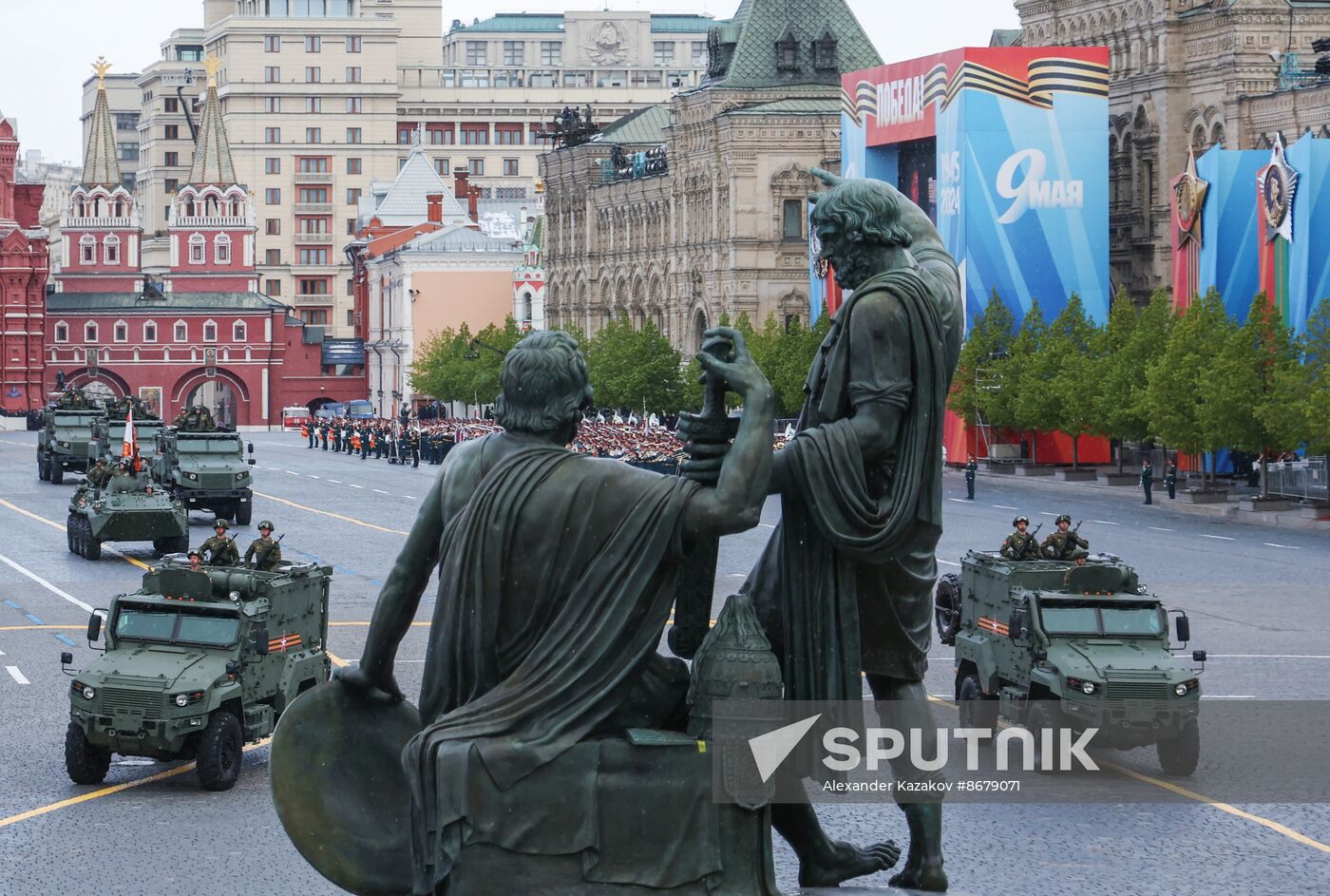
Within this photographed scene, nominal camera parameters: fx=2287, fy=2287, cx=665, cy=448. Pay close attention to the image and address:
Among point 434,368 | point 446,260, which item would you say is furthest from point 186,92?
point 434,368

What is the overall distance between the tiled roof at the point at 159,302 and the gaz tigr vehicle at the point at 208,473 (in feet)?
277

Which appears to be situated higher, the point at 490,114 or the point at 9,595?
the point at 490,114

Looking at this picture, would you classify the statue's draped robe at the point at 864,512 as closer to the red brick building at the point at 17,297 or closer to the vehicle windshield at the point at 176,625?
the vehicle windshield at the point at 176,625

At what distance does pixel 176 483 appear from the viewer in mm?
52594

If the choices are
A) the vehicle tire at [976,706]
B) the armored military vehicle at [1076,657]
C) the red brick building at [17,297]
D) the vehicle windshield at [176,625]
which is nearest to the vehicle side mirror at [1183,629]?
the armored military vehicle at [1076,657]

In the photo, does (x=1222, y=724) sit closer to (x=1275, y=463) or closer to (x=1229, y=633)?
(x=1229, y=633)

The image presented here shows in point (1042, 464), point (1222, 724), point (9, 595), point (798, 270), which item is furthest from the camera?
point (798, 270)

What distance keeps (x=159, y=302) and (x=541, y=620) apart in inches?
5265

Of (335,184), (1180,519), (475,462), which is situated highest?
(335,184)

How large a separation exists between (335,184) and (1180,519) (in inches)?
5222

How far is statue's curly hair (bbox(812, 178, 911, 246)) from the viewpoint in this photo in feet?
29.7

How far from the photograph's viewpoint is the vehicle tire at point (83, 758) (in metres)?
21.1

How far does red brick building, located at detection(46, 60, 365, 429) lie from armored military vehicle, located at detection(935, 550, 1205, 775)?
114235 millimetres

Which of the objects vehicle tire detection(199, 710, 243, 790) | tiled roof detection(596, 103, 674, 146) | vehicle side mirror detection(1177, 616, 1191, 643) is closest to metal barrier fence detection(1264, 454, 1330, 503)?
vehicle side mirror detection(1177, 616, 1191, 643)
